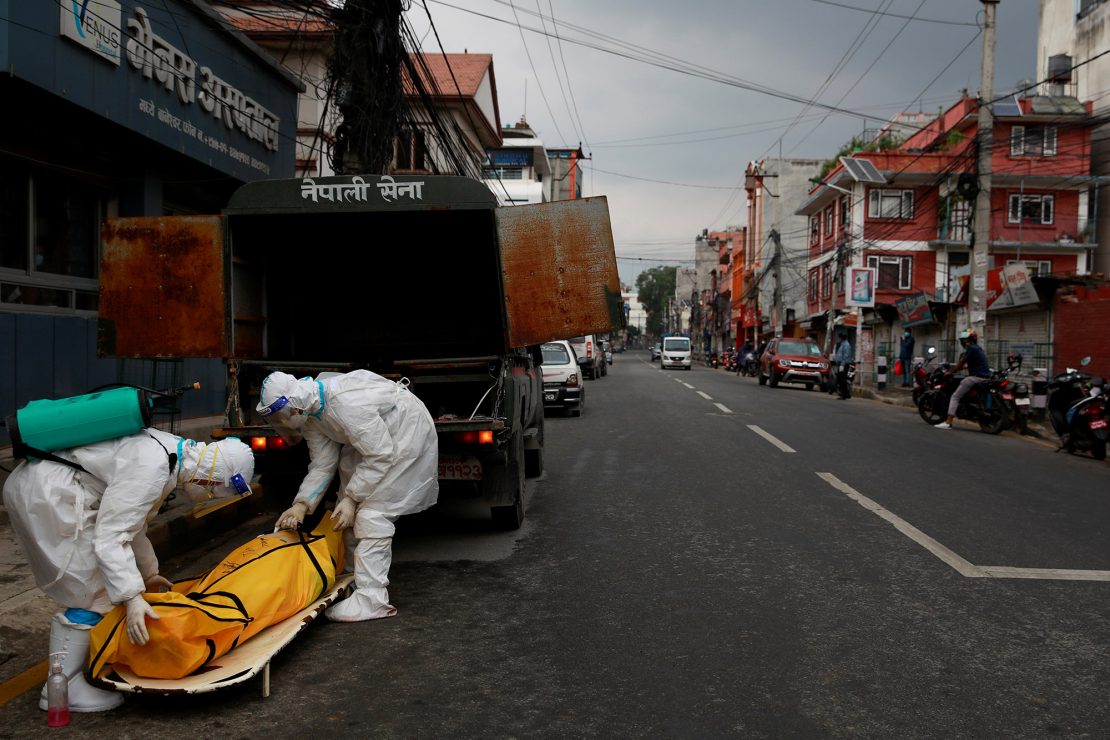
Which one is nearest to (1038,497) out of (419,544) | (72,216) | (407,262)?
(419,544)

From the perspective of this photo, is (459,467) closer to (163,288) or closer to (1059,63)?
(163,288)

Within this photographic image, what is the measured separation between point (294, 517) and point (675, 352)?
46508 millimetres

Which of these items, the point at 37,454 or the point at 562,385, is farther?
the point at 562,385

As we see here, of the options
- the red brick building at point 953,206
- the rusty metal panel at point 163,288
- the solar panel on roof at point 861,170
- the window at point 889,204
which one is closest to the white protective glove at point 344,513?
the rusty metal panel at point 163,288

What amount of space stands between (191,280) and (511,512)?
10.0 ft

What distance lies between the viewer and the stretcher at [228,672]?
11.9 ft

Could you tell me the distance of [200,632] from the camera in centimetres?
379

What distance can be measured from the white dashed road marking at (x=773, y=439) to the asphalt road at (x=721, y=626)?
7.71 ft

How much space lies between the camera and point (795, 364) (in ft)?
94.0

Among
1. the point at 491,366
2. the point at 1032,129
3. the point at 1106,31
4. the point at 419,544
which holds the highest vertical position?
the point at 1106,31

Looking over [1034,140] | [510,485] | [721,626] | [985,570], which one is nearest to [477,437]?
[510,485]

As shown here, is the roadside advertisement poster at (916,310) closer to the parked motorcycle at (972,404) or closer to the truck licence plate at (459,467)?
the parked motorcycle at (972,404)

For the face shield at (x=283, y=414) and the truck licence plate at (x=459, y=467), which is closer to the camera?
the face shield at (x=283, y=414)

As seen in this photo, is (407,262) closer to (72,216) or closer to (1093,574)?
(72,216)
